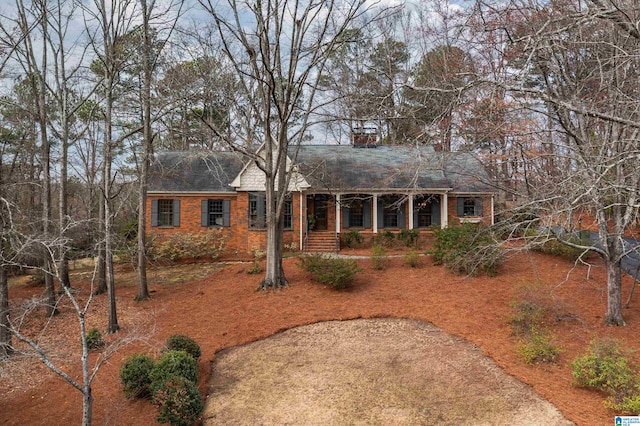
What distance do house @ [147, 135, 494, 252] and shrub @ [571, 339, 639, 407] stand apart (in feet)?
38.6

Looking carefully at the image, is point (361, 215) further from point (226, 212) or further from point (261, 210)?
point (226, 212)

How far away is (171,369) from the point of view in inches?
222

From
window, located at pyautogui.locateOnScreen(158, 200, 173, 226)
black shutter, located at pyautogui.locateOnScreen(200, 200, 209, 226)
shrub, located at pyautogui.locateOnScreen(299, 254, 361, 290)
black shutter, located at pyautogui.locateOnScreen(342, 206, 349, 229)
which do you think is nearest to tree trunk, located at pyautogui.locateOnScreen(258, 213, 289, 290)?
shrub, located at pyautogui.locateOnScreen(299, 254, 361, 290)

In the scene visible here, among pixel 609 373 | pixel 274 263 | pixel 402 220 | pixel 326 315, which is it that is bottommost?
pixel 326 315

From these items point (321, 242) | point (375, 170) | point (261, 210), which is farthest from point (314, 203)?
point (375, 170)

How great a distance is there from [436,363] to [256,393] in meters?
3.25

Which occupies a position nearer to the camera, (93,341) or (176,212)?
(93,341)

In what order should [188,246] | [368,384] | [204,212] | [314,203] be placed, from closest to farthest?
1. [368,384]
2. [188,246]
3. [204,212]
4. [314,203]

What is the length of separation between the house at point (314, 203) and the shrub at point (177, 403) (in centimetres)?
1205

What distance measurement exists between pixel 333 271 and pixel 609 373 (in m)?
6.82

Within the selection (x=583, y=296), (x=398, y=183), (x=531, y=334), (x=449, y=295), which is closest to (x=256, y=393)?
(x=531, y=334)

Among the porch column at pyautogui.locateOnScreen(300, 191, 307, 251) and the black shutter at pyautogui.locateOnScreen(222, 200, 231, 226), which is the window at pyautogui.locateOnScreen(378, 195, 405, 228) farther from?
the black shutter at pyautogui.locateOnScreen(222, 200, 231, 226)

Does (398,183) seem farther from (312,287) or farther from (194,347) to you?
(194,347)

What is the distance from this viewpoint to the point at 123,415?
5.36 meters
